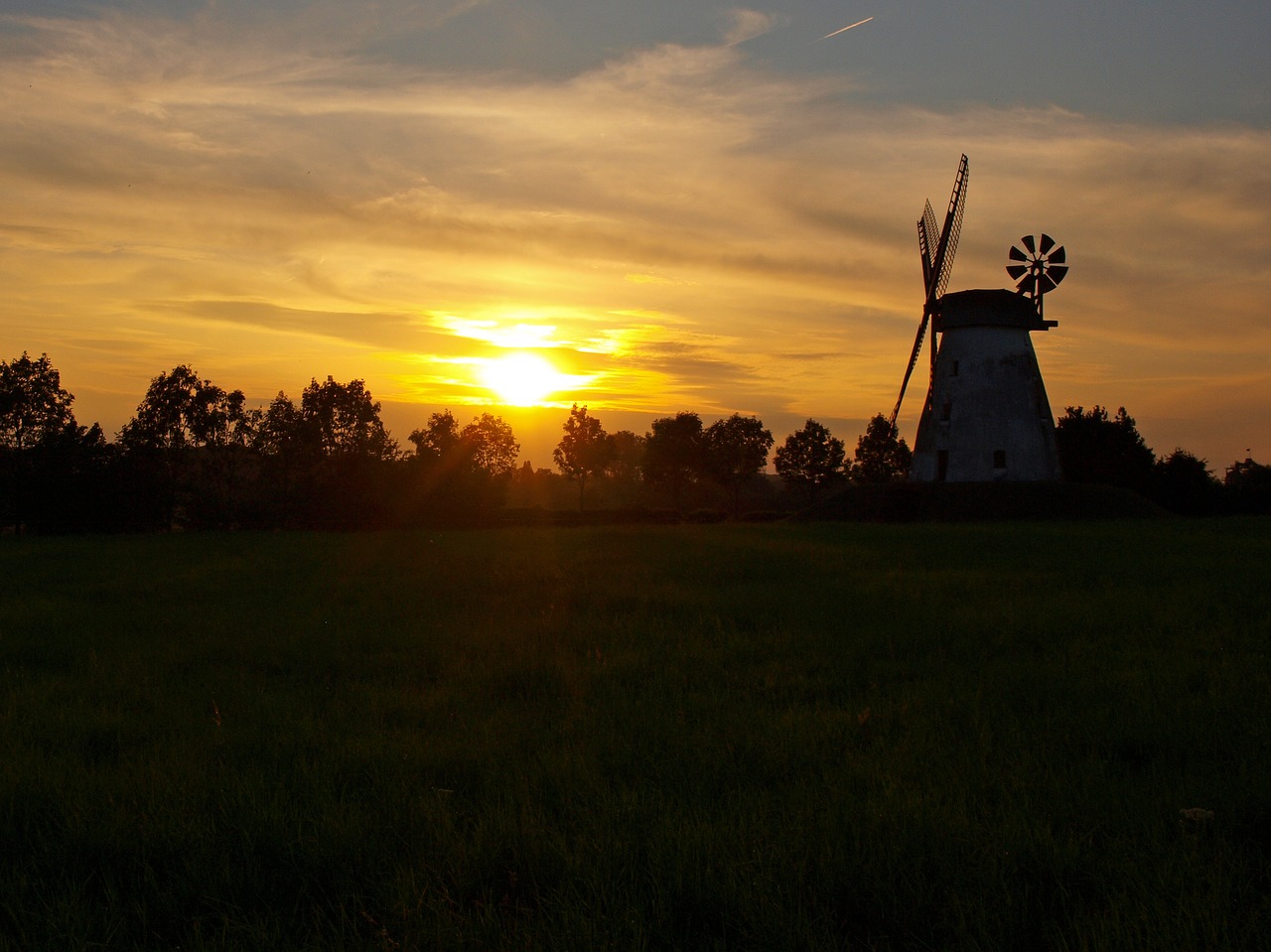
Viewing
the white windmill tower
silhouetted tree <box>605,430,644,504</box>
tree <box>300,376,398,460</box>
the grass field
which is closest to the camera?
the grass field

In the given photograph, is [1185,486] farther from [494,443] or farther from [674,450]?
[494,443]

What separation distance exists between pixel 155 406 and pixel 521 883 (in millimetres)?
71398

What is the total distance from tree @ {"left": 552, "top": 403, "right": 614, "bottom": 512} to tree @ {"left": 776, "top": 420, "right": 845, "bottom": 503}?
27088mm

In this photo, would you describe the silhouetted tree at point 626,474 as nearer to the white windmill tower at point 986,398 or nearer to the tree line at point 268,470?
the tree line at point 268,470

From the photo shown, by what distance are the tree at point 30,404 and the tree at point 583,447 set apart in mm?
66224

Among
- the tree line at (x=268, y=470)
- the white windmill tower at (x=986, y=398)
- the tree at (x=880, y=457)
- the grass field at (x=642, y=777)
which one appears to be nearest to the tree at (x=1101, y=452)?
the tree line at (x=268, y=470)

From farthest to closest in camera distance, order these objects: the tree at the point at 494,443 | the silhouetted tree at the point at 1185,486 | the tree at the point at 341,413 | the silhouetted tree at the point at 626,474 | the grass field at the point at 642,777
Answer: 1. the silhouetted tree at the point at 626,474
2. the tree at the point at 494,443
3. the tree at the point at 341,413
4. the silhouetted tree at the point at 1185,486
5. the grass field at the point at 642,777

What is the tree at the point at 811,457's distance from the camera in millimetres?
100000

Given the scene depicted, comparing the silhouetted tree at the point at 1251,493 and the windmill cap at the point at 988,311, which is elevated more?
the windmill cap at the point at 988,311

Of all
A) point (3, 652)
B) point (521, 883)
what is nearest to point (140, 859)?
point (521, 883)

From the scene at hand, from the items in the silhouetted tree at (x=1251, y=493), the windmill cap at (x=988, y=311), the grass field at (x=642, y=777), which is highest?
the windmill cap at (x=988, y=311)

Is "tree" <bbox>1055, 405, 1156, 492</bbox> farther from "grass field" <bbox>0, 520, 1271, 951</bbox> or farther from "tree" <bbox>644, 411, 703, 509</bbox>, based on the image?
"grass field" <bbox>0, 520, 1271, 951</bbox>

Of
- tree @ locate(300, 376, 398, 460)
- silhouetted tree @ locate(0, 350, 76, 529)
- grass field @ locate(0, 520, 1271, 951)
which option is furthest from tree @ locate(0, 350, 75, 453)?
grass field @ locate(0, 520, 1271, 951)

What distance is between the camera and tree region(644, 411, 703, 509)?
10331cm
